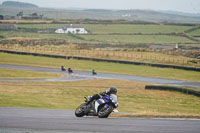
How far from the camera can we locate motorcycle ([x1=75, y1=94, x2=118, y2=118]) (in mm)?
17078

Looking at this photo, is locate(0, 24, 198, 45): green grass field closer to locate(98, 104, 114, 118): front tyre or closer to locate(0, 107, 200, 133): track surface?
locate(98, 104, 114, 118): front tyre

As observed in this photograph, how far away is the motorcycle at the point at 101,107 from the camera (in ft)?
56.0

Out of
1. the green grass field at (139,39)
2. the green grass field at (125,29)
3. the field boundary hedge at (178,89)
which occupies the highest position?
the field boundary hedge at (178,89)

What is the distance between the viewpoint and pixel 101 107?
685 inches

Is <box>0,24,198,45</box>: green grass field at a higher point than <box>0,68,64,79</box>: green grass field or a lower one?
lower

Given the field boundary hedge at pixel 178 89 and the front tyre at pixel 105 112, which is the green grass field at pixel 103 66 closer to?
the field boundary hedge at pixel 178 89

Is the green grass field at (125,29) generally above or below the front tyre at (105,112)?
below

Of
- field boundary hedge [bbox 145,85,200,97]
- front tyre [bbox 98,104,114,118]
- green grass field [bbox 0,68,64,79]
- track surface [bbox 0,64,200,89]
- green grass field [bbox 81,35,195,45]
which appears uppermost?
front tyre [bbox 98,104,114,118]

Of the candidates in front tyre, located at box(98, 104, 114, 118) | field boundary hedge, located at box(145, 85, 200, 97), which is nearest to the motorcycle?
front tyre, located at box(98, 104, 114, 118)

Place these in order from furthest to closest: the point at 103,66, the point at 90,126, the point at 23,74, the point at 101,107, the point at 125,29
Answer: the point at 125,29
the point at 103,66
the point at 23,74
the point at 101,107
the point at 90,126

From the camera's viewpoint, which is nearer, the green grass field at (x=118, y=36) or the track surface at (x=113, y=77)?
the track surface at (x=113, y=77)

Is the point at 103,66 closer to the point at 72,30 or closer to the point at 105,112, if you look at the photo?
the point at 105,112

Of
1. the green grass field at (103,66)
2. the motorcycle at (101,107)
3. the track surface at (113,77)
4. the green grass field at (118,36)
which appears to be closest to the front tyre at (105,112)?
the motorcycle at (101,107)

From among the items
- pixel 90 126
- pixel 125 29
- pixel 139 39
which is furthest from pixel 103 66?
pixel 125 29
